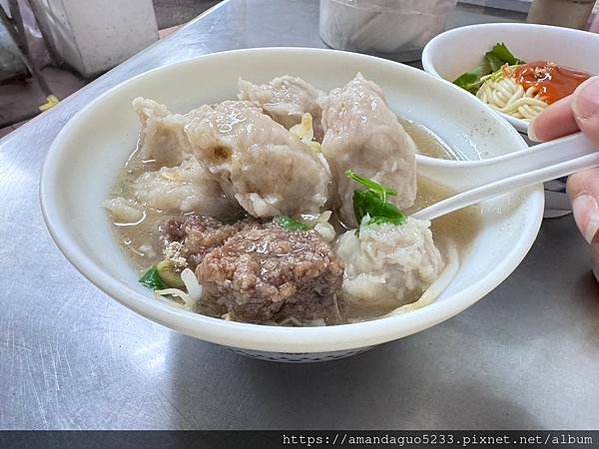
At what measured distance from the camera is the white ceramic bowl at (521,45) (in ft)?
5.70

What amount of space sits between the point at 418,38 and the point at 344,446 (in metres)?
1.67

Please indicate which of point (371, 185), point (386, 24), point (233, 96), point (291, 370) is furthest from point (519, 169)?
point (386, 24)

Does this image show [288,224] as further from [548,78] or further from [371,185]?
[548,78]

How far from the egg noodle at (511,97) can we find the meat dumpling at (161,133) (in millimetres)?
1018

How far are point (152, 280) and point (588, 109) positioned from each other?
33.7 inches

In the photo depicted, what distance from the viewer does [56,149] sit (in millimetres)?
967

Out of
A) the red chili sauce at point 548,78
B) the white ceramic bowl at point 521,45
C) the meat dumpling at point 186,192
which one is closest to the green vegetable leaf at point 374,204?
the meat dumpling at point 186,192

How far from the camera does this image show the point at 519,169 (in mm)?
1038

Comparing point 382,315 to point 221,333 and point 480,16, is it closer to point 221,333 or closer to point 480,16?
point 221,333

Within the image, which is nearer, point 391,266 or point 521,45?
point 391,266

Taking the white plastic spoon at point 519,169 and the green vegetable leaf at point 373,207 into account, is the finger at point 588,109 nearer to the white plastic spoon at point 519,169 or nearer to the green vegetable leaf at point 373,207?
the white plastic spoon at point 519,169

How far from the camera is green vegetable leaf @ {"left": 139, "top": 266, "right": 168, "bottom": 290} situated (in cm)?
89

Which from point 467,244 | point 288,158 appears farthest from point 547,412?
point 288,158

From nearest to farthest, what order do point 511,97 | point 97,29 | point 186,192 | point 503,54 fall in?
point 186,192, point 511,97, point 503,54, point 97,29
